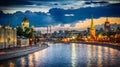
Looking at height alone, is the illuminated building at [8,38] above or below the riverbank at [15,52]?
above

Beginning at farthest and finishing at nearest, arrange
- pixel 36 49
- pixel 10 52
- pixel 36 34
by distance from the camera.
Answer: pixel 36 49
pixel 36 34
pixel 10 52

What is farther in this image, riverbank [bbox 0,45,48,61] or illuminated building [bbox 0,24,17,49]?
illuminated building [bbox 0,24,17,49]

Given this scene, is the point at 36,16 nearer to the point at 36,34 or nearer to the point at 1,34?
the point at 36,34

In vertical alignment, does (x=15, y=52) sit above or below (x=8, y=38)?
below

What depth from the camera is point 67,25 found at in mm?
14234

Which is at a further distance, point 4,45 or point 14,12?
point 4,45

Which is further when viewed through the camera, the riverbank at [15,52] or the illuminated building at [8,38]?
the illuminated building at [8,38]

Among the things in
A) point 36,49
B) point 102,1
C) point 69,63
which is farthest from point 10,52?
point 36,49

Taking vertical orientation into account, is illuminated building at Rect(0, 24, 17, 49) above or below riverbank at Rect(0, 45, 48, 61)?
above

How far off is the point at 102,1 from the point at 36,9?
218 centimetres

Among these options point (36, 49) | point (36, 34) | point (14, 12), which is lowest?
point (36, 49)

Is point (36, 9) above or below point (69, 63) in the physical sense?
above

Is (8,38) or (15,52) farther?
(8,38)

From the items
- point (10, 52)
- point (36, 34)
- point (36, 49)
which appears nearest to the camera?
point (10, 52)
